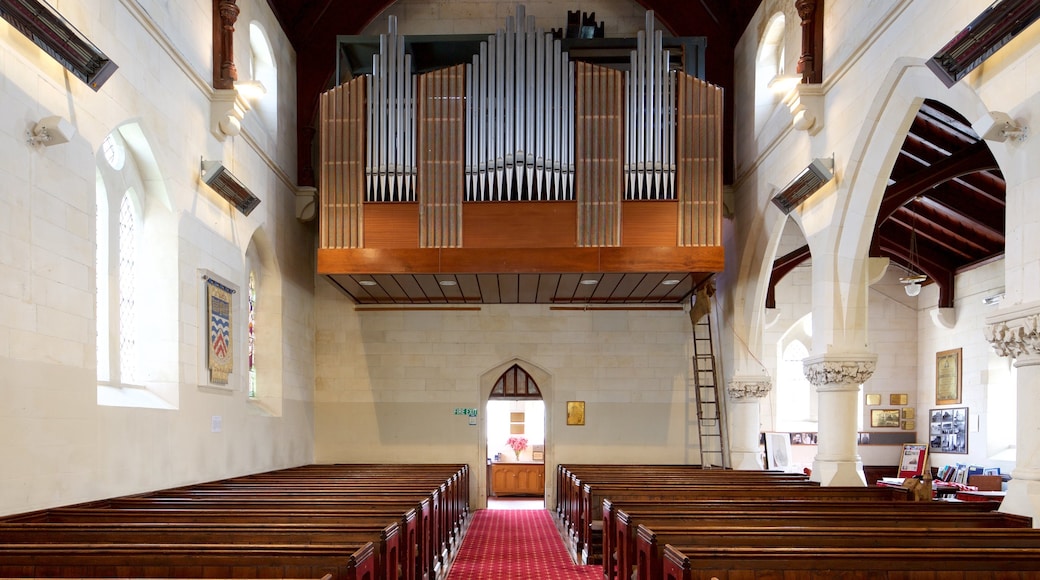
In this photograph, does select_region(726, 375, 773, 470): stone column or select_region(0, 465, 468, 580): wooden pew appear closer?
select_region(0, 465, 468, 580): wooden pew

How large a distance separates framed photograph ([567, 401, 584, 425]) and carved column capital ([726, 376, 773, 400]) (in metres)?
2.87

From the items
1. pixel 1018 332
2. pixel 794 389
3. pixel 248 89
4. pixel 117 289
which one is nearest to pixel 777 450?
pixel 794 389

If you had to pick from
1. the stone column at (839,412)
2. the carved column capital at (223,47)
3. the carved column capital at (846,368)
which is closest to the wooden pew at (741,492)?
the stone column at (839,412)

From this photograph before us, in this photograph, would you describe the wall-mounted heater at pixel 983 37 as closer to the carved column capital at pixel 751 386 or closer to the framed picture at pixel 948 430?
the carved column capital at pixel 751 386

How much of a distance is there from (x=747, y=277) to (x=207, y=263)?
24.4 feet

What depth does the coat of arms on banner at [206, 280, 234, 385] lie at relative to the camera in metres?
9.70

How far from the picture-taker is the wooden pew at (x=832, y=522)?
519 centimetres

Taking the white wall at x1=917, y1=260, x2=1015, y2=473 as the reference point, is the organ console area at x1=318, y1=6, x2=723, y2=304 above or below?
above

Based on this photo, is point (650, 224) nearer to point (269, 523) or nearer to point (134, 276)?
point (134, 276)

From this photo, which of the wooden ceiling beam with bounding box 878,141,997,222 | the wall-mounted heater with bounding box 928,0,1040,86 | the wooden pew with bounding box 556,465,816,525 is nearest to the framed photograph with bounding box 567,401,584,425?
the wooden pew with bounding box 556,465,816,525

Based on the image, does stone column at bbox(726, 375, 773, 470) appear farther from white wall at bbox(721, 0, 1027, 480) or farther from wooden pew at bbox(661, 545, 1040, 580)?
wooden pew at bbox(661, 545, 1040, 580)

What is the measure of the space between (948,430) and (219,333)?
13379 millimetres

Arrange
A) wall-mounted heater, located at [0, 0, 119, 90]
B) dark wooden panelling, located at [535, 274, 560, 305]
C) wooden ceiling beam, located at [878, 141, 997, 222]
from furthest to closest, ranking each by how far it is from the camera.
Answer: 1. dark wooden panelling, located at [535, 274, 560, 305]
2. wooden ceiling beam, located at [878, 141, 997, 222]
3. wall-mounted heater, located at [0, 0, 119, 90]

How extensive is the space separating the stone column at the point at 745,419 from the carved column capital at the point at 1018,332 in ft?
24.6
